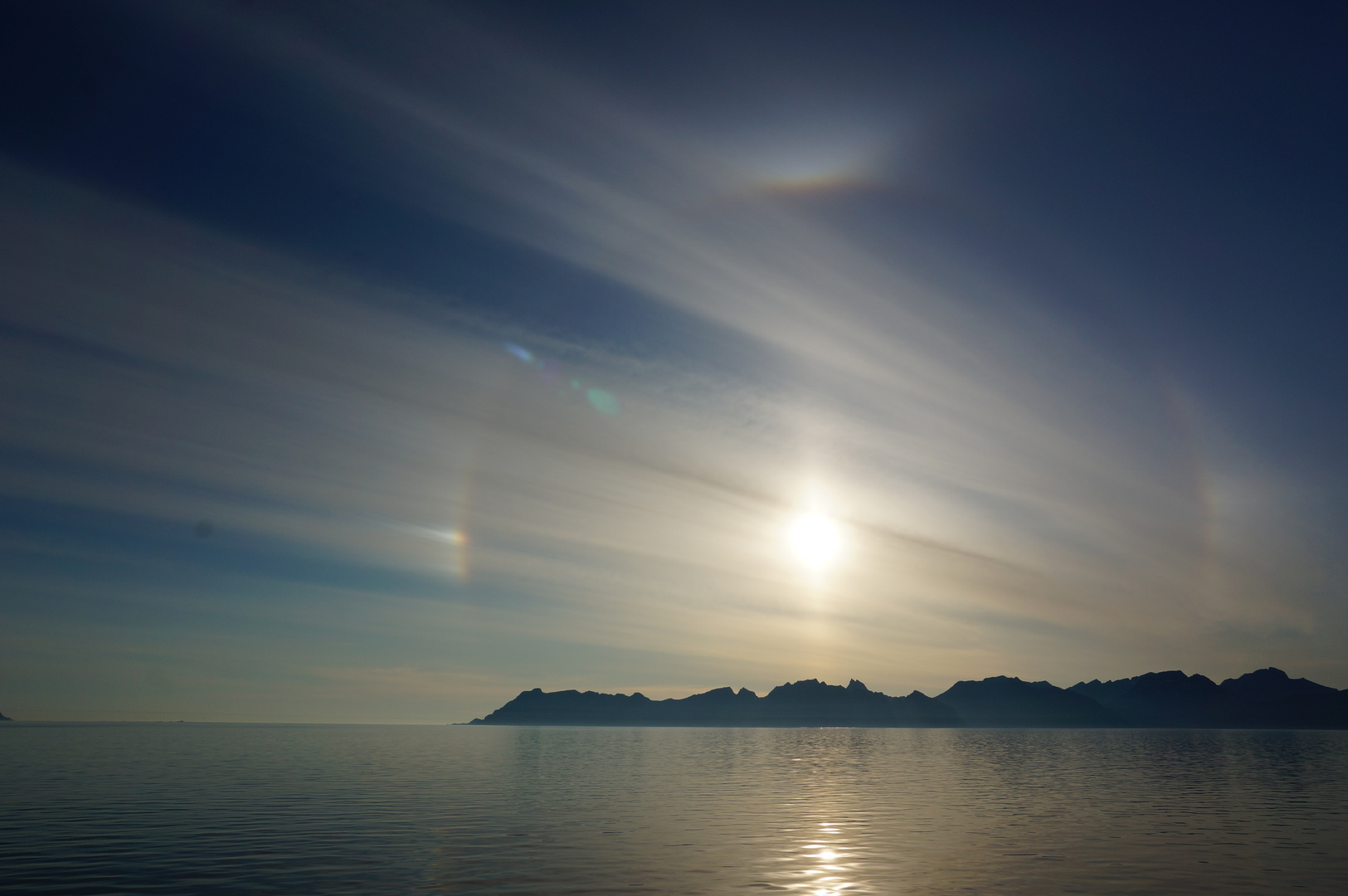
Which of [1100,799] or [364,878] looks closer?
[364,878]

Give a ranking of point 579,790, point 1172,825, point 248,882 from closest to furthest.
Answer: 1. point 248,882
2. point 1172,825
3. point 579,790

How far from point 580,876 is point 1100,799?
50427mm

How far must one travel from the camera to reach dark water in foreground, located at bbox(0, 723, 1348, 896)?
29484mm

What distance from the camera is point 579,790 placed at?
217ft

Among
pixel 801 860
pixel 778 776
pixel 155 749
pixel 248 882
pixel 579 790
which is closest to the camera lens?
pixel 248 882

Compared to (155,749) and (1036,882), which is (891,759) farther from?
(155,749)

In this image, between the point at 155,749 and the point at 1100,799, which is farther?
the point at 155,749

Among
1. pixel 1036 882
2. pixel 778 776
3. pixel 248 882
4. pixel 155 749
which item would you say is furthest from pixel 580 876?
pixel 155 749

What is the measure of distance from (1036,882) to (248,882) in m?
30.5

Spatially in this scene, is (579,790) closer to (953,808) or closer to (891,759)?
(953,808)

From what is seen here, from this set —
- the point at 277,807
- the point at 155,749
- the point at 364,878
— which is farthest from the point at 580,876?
the point at 155,749

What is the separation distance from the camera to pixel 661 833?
135ft

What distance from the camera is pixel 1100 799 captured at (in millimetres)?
60688

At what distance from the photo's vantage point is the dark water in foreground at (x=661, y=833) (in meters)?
29.5
